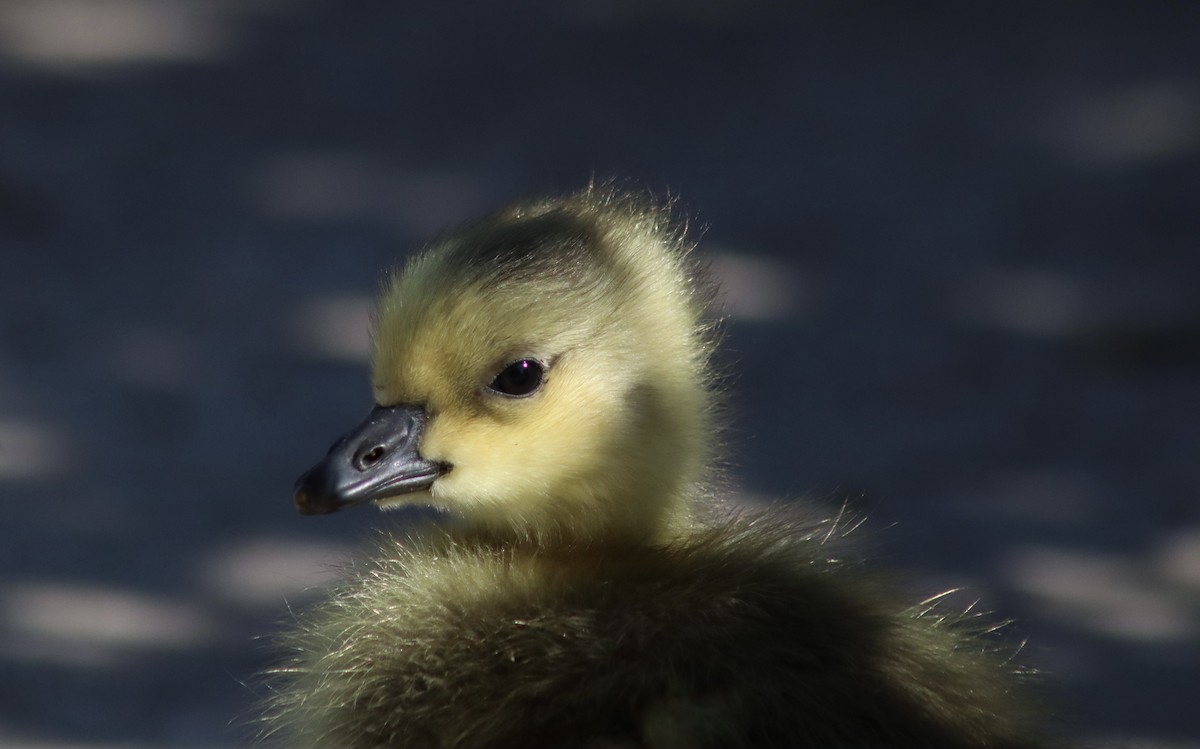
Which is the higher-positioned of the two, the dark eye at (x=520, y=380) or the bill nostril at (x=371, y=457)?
the dark eye at (x=520, y=380)

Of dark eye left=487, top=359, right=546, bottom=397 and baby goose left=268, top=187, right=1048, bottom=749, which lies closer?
baby goose left=268, top=187, right=1048, bottom=749

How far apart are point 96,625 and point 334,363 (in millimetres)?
346

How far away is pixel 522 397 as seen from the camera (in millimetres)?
730

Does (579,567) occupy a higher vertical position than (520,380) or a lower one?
lower

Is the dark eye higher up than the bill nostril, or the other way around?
the dark eye

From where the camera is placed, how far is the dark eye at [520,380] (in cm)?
73

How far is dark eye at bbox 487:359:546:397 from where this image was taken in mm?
729

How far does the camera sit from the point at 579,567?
0.69 metres

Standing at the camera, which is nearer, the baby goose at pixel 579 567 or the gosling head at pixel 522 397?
the baby goose at pixel 579 567

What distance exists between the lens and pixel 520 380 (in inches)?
28.8

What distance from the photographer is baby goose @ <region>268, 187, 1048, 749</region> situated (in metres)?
0.60

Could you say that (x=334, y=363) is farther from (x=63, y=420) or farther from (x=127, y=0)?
(x=127, y=0)

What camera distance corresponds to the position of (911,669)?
63 cm

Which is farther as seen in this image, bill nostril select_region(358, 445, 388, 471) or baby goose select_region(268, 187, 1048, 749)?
bill nostril select_region(358, 445, 388, 471)
